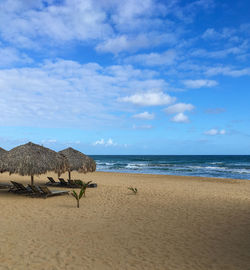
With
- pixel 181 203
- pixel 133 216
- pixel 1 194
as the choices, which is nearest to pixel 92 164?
pixel 1 194

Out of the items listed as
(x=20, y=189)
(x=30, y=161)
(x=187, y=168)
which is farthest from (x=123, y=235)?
(x=187, y=168)

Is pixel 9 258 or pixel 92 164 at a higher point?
pixel 92 164

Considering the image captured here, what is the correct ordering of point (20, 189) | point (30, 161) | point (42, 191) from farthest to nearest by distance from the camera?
point (20, 189), point (30, 161), point (42, 191)

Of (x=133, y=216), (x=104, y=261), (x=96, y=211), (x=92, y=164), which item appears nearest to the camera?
(x=104, y=261)

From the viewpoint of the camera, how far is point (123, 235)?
6348 millimetres

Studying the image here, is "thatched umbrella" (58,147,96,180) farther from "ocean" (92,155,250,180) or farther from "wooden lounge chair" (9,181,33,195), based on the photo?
"ocean" (92,155,250,180)

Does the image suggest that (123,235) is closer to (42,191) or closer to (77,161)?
(42,191)

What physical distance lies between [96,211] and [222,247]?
450 cm

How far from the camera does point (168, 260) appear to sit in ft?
16.2

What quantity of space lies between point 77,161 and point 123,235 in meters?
9.01

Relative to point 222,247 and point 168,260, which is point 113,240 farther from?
point 222,247

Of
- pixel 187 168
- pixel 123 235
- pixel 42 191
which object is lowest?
pixel 123 235

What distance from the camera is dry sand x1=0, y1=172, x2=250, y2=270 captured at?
4.87 meters

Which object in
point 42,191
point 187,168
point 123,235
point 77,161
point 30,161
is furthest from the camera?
point 187,168
